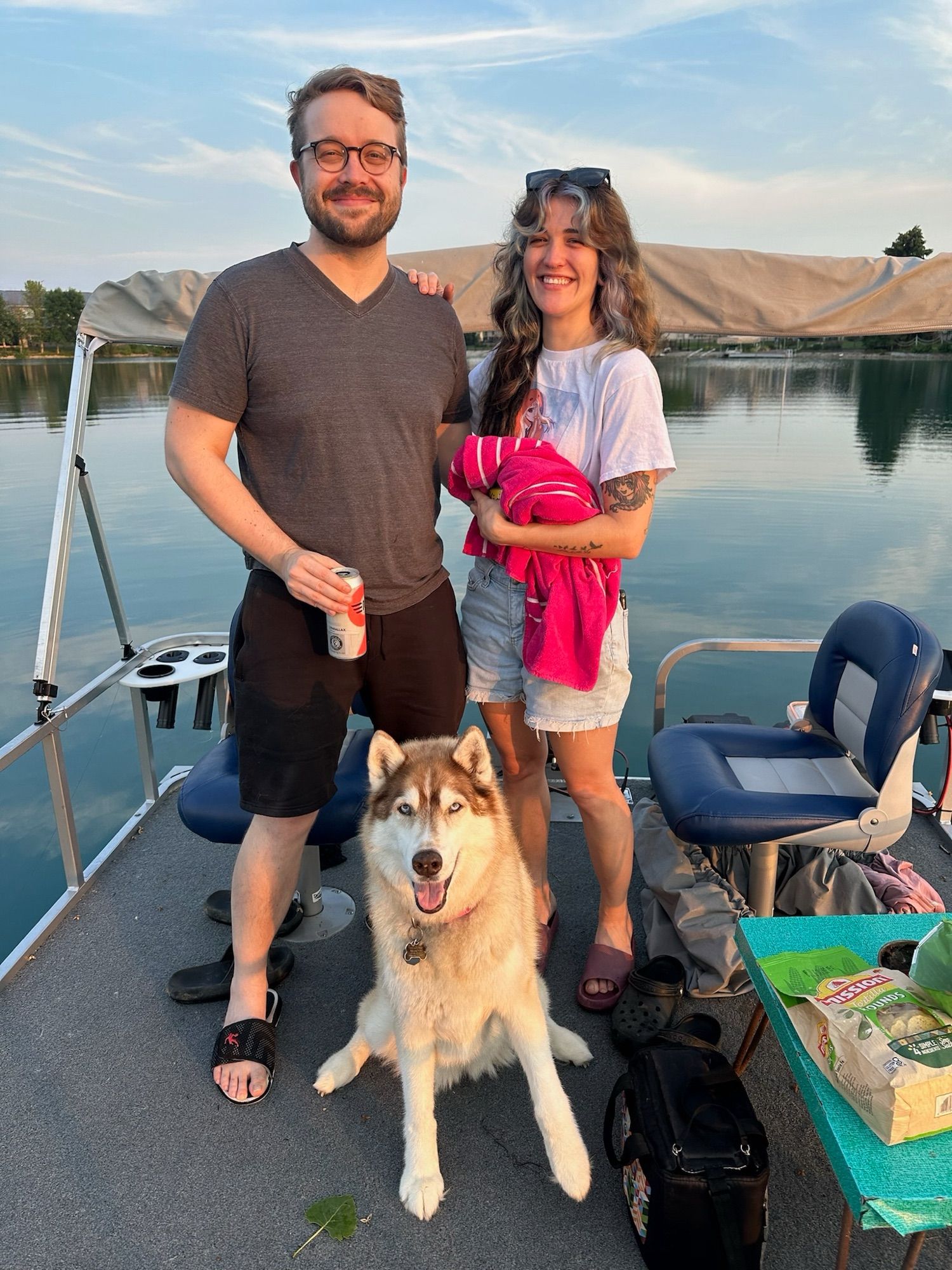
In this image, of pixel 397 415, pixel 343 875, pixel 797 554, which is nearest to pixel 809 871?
pixel 343 875

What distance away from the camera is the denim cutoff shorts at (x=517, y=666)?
250cm

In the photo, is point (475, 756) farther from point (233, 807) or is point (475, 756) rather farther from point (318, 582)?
point (233, 807)

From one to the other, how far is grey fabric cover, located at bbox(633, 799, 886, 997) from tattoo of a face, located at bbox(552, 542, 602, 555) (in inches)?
56.8

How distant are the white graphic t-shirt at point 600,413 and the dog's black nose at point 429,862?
4.12ft

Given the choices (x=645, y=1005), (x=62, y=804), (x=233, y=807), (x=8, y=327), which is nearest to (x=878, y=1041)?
(x=645, y=1005)

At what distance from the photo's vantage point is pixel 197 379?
212 centimetres

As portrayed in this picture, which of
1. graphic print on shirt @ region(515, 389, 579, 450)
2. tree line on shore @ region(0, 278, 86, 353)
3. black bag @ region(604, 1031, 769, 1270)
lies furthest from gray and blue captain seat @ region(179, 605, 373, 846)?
tree line on shore @ region(0, 278, 86, 353)

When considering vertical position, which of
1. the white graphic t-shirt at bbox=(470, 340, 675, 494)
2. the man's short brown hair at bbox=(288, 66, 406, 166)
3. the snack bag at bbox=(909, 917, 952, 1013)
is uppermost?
the man's short brown hair at bbox=(288, 66, 406, 166)

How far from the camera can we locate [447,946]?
2.17 metres

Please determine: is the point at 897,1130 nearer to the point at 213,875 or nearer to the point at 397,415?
the point at 397,415

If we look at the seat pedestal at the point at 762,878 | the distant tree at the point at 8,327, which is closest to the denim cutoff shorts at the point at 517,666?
the seat pedestal at the point at 762,878

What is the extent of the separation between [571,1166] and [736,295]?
3275 millimetres

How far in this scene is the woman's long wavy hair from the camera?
2.36 meters

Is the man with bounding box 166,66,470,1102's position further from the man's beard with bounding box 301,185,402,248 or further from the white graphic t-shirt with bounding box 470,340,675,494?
the white graphic t-shirt with bounding box 470,340,675,494
